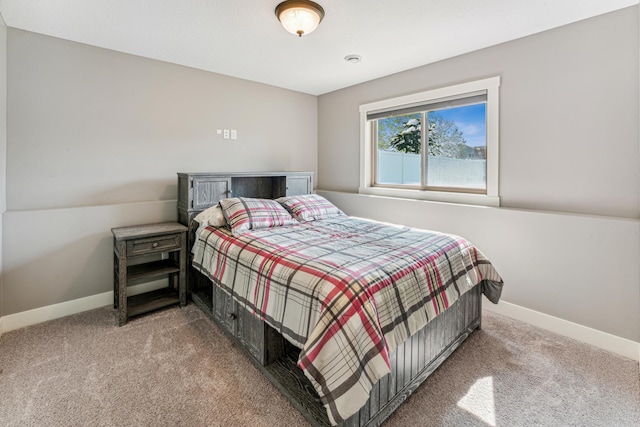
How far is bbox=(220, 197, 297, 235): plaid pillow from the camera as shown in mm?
2650

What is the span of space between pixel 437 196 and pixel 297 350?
2.14 m

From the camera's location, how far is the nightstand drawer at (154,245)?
102 inches

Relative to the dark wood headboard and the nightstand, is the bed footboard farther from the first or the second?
the dark wood headboard

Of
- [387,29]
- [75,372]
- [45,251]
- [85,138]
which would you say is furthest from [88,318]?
[387,29]

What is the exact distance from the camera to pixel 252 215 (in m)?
2.75

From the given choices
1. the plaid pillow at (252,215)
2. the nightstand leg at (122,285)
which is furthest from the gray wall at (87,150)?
the plaid pillow at (252,215)

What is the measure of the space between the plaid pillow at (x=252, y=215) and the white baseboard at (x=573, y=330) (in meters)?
2.06

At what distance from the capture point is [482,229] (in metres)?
2.86

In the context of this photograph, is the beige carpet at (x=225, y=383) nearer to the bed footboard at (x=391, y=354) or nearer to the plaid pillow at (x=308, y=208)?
the bed footboard at (x=391, y=354)

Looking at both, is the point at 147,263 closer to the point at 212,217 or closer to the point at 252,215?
the point at 212,217

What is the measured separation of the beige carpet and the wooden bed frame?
0.25ft

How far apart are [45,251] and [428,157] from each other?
3691 millimetres

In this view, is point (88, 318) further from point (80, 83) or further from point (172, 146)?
point (80, 83)

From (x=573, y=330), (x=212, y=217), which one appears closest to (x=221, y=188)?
(x=212, y=217)
